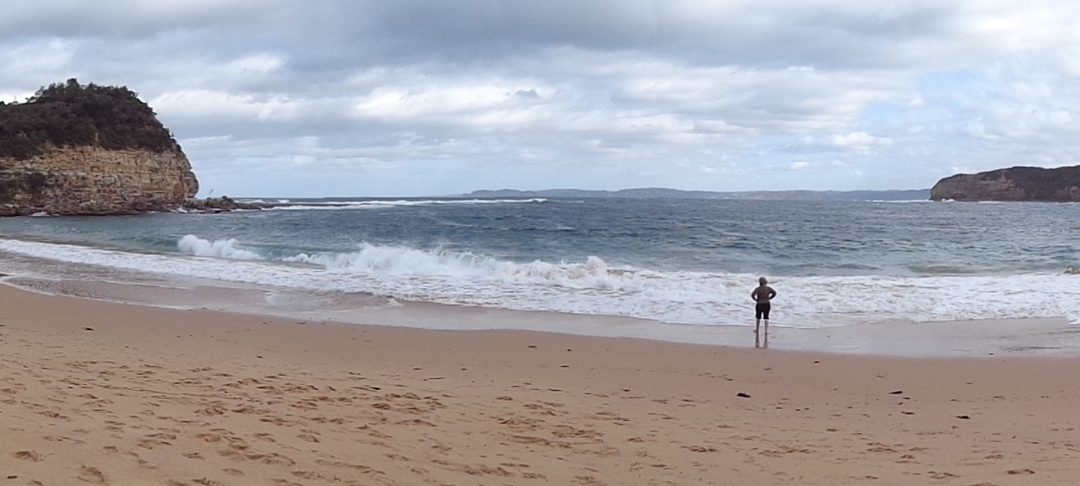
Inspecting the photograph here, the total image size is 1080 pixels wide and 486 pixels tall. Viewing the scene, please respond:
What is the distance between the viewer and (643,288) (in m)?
18.2

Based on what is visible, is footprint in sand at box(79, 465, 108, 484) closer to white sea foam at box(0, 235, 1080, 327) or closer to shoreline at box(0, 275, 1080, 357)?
shoreline at box(0, 275, 1080, 357)

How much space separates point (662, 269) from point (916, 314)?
9.08m

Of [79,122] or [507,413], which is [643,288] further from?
[79,122]

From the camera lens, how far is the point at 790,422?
23.0ft

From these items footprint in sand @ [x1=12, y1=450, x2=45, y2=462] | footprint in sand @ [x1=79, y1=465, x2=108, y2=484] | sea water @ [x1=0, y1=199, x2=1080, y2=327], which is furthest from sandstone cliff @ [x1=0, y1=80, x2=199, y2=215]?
footprint in sand @ [x1=79, y1=465, x2=108, y2=484]

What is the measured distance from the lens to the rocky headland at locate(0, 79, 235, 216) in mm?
57938

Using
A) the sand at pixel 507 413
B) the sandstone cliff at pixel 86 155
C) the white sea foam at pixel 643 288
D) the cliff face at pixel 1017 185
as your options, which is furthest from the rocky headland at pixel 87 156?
the cliff face at pixel 1017 185

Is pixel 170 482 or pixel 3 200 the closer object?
pixel 170 482

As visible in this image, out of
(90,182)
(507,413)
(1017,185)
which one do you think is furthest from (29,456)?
(1017,185)

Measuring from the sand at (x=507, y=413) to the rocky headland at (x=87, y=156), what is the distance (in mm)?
55134

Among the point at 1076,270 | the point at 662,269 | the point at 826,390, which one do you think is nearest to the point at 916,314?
the point at 826,390

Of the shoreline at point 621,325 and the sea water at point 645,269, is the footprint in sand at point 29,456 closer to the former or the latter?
the shoreline at point 621,325

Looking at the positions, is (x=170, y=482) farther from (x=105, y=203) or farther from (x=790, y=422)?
(x=105, y=203)

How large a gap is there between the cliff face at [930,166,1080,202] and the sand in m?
155
